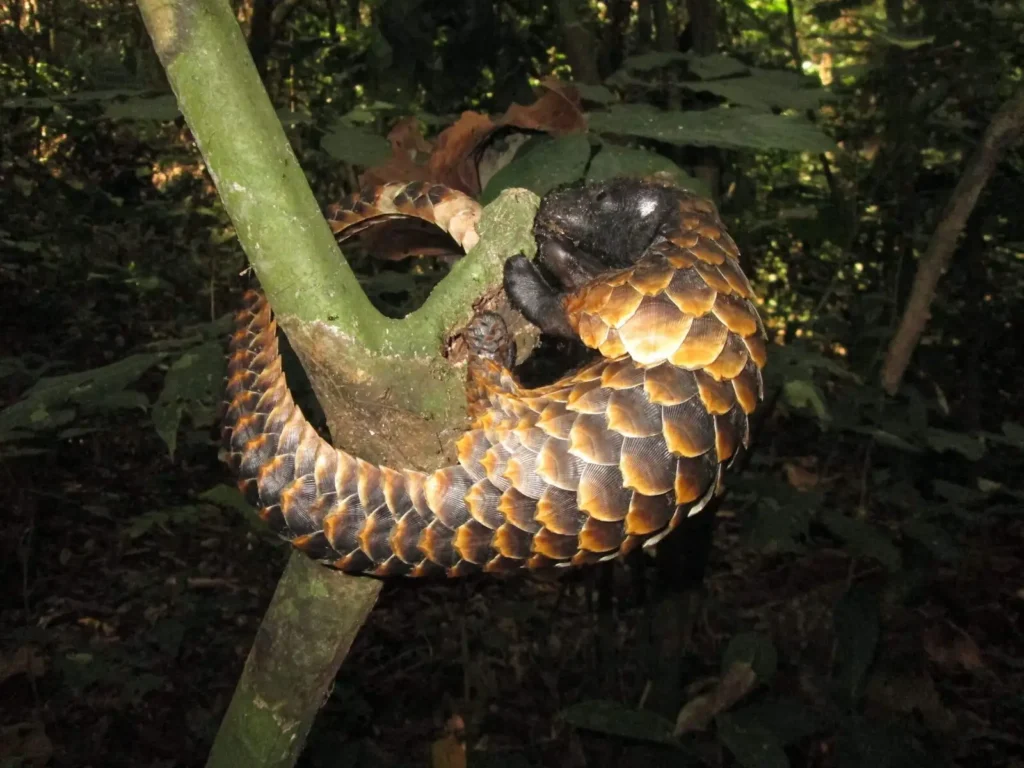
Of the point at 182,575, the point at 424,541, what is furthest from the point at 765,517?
the point at 182,575

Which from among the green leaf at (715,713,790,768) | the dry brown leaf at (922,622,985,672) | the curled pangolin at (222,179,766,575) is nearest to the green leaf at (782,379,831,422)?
the green leaf at (715,713,790,768)

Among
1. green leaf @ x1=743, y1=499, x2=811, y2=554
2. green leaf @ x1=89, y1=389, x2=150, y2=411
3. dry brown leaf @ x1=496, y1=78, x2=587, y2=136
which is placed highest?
dry brown leaf @ x1=496, y1=78, x2=587, y2=136

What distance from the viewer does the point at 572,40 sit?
190 cm

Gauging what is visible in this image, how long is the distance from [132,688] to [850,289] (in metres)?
2.92

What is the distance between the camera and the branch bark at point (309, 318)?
0.59 metres

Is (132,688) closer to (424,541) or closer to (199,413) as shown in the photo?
(199,413)

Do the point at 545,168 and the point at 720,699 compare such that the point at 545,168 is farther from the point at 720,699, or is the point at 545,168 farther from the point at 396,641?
the point at 396,641

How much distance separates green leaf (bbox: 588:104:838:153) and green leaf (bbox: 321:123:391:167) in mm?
283

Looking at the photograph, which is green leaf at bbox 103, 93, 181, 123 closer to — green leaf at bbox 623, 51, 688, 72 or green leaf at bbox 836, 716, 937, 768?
green leaf at bbox 623, 51, 688, 72

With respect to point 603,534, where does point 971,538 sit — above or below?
below

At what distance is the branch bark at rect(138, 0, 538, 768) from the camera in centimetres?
59

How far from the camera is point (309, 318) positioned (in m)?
0.62

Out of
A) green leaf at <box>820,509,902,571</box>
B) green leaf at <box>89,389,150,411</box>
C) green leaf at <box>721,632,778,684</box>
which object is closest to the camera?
green leaf at <box>89,389,150,411</box>

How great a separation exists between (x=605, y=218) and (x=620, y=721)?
1167mm
